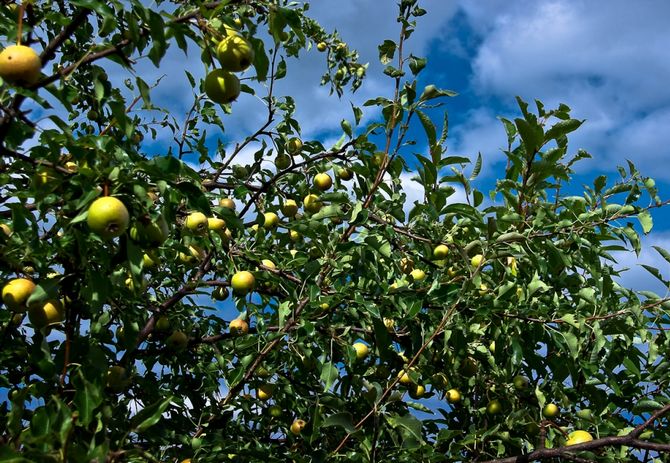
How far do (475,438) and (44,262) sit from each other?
231 centimetres

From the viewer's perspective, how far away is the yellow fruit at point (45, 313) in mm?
2783

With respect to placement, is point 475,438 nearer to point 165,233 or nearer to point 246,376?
point 246,376

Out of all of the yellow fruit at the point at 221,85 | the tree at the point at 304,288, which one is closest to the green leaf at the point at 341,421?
the tree at the point at 304,288

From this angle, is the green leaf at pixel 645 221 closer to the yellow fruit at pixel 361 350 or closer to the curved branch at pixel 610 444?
the curved branch at pixel 610 444

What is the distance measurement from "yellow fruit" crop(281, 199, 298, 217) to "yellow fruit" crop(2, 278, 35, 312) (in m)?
2.09

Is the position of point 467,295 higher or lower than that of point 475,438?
higher

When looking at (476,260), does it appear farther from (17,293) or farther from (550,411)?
(17,293)

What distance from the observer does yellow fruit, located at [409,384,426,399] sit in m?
4.38

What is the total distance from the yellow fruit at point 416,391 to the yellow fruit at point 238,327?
1185mm

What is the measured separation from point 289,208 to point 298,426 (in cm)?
148

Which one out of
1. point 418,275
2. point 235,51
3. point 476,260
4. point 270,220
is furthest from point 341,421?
point 270,220

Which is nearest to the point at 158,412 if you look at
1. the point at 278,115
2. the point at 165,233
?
the point at 165,233

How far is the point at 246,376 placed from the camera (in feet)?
12.0

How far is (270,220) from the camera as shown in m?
4.51
